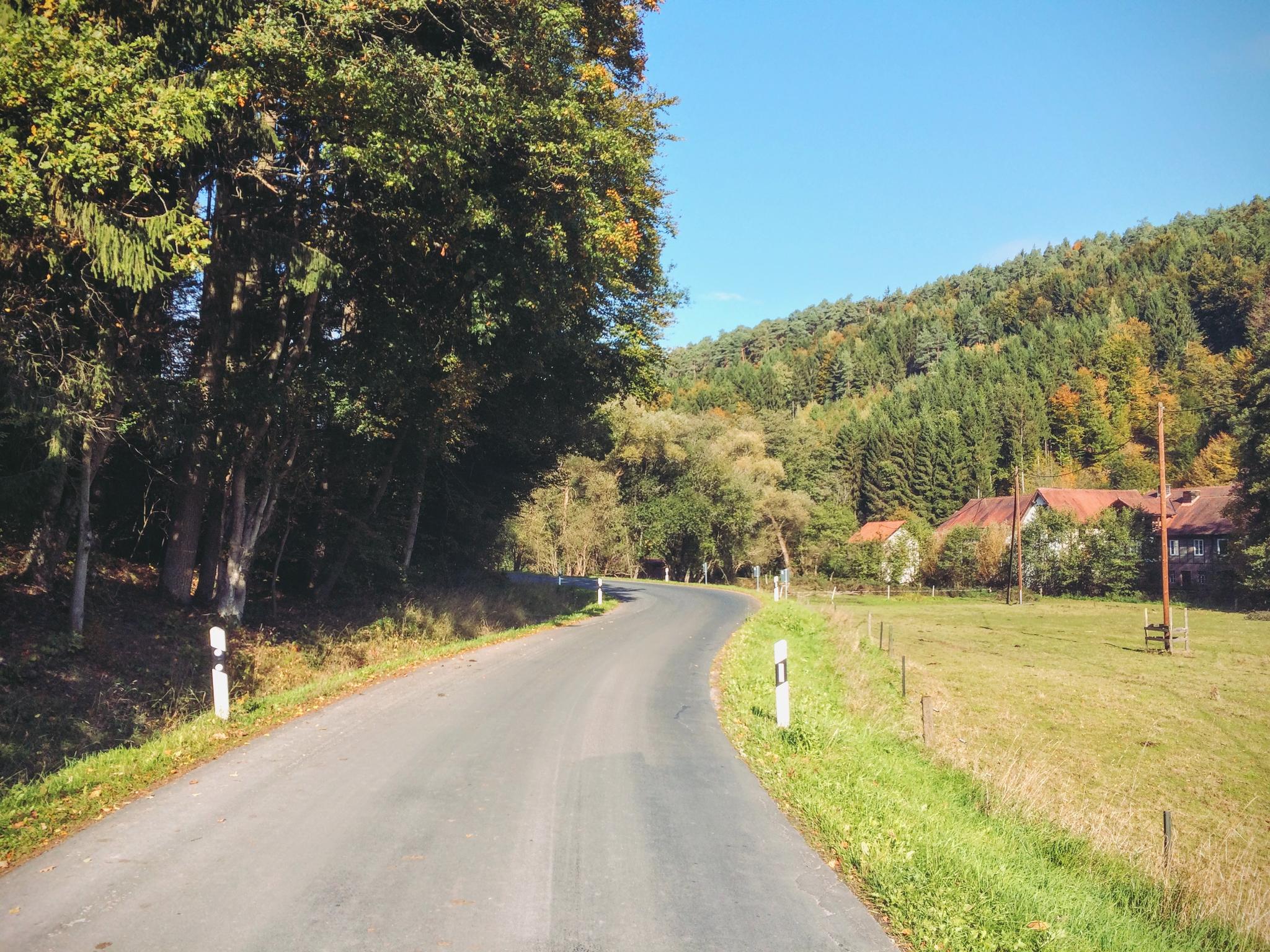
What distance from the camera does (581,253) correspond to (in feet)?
50.8

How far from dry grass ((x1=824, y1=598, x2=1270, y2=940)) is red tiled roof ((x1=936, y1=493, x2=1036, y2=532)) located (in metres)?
41.9

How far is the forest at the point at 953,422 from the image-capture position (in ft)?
186

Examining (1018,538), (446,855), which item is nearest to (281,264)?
(446,855)

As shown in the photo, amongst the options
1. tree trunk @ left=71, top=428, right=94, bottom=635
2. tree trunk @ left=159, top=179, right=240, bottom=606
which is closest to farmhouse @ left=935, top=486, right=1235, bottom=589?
tree trunk @ left=159, top=179, right=240, bottom=606

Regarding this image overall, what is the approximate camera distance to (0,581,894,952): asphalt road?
4449 mm

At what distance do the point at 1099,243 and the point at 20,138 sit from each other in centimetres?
22292

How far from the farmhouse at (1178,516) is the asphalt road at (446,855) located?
69145 millimetres

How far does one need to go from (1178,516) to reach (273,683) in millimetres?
85204

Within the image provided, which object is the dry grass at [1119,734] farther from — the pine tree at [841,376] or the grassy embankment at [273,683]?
the pine tree at [841,376]

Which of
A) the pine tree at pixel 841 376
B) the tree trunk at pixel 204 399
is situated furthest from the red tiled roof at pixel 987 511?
the tree trunk at pixel 204 399

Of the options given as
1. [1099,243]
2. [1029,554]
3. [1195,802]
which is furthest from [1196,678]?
[1099,243]

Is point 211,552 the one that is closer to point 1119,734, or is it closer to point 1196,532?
point 1119,734

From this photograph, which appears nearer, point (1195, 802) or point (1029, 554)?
point (1195, 802)

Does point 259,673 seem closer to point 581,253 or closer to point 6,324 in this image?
point 6,324
